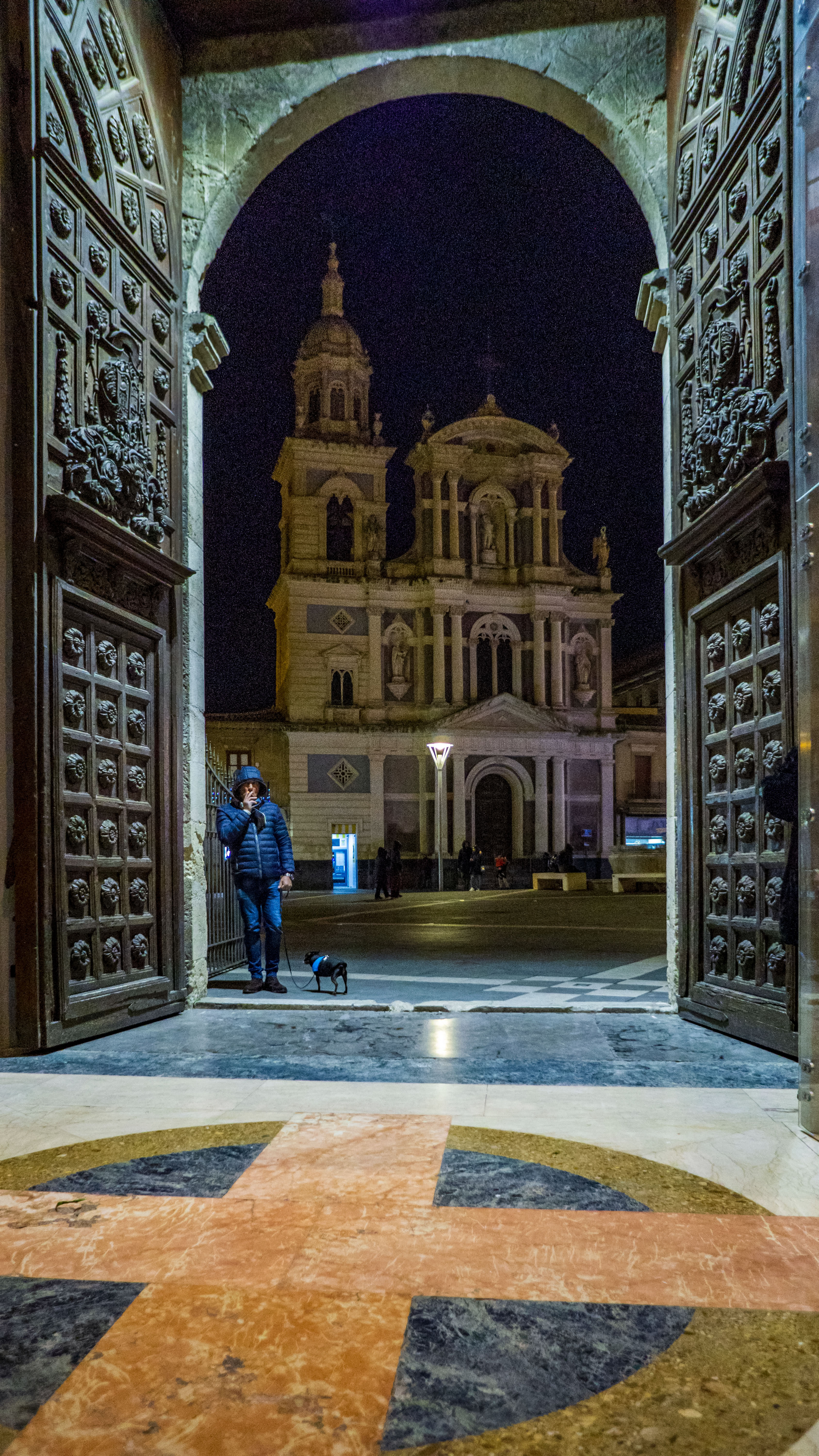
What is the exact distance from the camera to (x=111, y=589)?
597 centimetres

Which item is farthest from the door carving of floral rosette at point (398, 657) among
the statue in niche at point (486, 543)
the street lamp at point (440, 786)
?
the street lamp at point (440, 786)

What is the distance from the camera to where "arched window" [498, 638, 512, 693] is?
126 ft

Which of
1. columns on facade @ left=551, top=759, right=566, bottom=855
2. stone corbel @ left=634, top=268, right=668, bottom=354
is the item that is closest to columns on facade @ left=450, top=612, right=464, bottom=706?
columns on facade @ left=551, top=759, right=566, bottom=855

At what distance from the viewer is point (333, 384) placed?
124ft

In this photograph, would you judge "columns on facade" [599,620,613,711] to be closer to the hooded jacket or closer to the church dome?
the church dome

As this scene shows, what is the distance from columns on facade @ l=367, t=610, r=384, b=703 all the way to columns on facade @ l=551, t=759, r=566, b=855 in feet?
23.1

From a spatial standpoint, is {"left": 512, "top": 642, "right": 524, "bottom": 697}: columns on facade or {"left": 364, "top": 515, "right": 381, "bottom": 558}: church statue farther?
{"left": 512, "top": 642, "right": 524, "bottom": 697}: columns on facade

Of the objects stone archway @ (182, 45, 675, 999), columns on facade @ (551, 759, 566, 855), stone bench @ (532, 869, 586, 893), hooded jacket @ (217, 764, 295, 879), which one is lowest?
stone bench @ (532, 869, 586, 893)

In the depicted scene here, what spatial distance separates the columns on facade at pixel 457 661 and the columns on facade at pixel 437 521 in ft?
7.86

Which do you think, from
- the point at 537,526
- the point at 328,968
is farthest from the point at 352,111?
the point at 537,526

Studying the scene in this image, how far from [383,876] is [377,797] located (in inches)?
405

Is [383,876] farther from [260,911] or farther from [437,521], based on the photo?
[260,911]

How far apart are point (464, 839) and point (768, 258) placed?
3115 centimetres

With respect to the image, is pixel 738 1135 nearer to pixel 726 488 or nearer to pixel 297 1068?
pixel 297 1068
